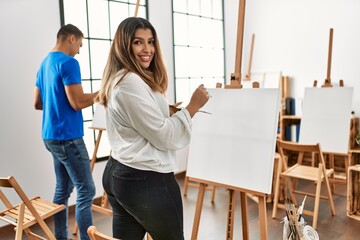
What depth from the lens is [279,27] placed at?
4.76 meters

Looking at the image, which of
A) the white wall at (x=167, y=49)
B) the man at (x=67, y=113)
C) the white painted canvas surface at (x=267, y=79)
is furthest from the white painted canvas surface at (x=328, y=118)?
the man at (x=67, y=113)

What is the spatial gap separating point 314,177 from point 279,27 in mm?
2555

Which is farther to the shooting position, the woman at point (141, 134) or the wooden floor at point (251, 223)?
the wooden floor at point (251, 223)

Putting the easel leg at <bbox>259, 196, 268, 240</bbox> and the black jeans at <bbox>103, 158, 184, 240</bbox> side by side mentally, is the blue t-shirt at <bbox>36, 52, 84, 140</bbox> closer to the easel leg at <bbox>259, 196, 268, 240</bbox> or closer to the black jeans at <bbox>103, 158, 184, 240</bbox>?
the black jeans at <bbox>103, 158, 184, 240</bbox>

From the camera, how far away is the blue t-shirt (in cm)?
213

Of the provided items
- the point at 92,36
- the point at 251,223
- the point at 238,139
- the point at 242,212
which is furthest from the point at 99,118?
the point at 251,223

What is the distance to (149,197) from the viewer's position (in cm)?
126

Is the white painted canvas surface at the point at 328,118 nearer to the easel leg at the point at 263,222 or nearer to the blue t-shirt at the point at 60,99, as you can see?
the easel leg at the point at 263,222

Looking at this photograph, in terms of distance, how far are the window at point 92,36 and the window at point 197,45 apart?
1.02 metres

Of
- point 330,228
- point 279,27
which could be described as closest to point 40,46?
point 330,228

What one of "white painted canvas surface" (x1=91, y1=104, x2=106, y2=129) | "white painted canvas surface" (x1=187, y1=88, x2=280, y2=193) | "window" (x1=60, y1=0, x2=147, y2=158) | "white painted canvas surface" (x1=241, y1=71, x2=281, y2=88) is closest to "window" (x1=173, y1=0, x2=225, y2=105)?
"white painted canvas surface" (x1=241, y1=71, x2=281, y2=88)

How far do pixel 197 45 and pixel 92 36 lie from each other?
174cm

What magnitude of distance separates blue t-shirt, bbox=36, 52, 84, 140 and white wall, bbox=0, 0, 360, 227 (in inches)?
30.5

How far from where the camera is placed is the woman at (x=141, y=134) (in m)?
1.22
